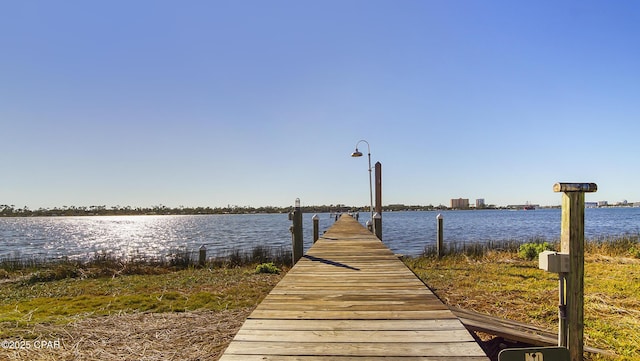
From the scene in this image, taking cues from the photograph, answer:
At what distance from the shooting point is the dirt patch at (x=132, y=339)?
437 centimetres

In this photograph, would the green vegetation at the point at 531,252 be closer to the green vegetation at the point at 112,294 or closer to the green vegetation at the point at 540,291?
the green vegetation at the point at 540,291

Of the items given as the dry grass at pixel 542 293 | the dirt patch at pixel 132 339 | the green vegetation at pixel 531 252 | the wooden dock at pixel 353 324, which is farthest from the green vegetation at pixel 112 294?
the green vegetation at pixel 531 252

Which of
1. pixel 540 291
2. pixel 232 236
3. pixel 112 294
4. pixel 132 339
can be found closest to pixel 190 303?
pixel 132 339

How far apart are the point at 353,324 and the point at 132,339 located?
3608 millimetres

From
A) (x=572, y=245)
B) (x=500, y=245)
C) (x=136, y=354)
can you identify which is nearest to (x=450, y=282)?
(x=572, y=245)

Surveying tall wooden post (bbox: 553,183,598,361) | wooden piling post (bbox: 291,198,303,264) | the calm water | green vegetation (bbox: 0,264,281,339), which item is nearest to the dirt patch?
green vegetation (bbox: 0,264,281,339)

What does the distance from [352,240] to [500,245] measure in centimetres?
1223

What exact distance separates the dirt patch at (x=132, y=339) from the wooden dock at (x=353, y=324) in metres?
1.45

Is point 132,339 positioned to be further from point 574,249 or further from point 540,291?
point 540,291

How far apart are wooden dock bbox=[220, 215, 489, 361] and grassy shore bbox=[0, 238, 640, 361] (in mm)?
1677

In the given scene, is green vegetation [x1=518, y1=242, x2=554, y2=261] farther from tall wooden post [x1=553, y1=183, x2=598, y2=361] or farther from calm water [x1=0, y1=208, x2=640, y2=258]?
tall wooden post [x1=553, y1=183, x2=598, y2=361]

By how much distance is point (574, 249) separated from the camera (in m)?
3.34

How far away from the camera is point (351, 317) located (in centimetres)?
335

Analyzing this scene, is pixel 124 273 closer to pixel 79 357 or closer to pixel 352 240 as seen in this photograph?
pixel 352 240
